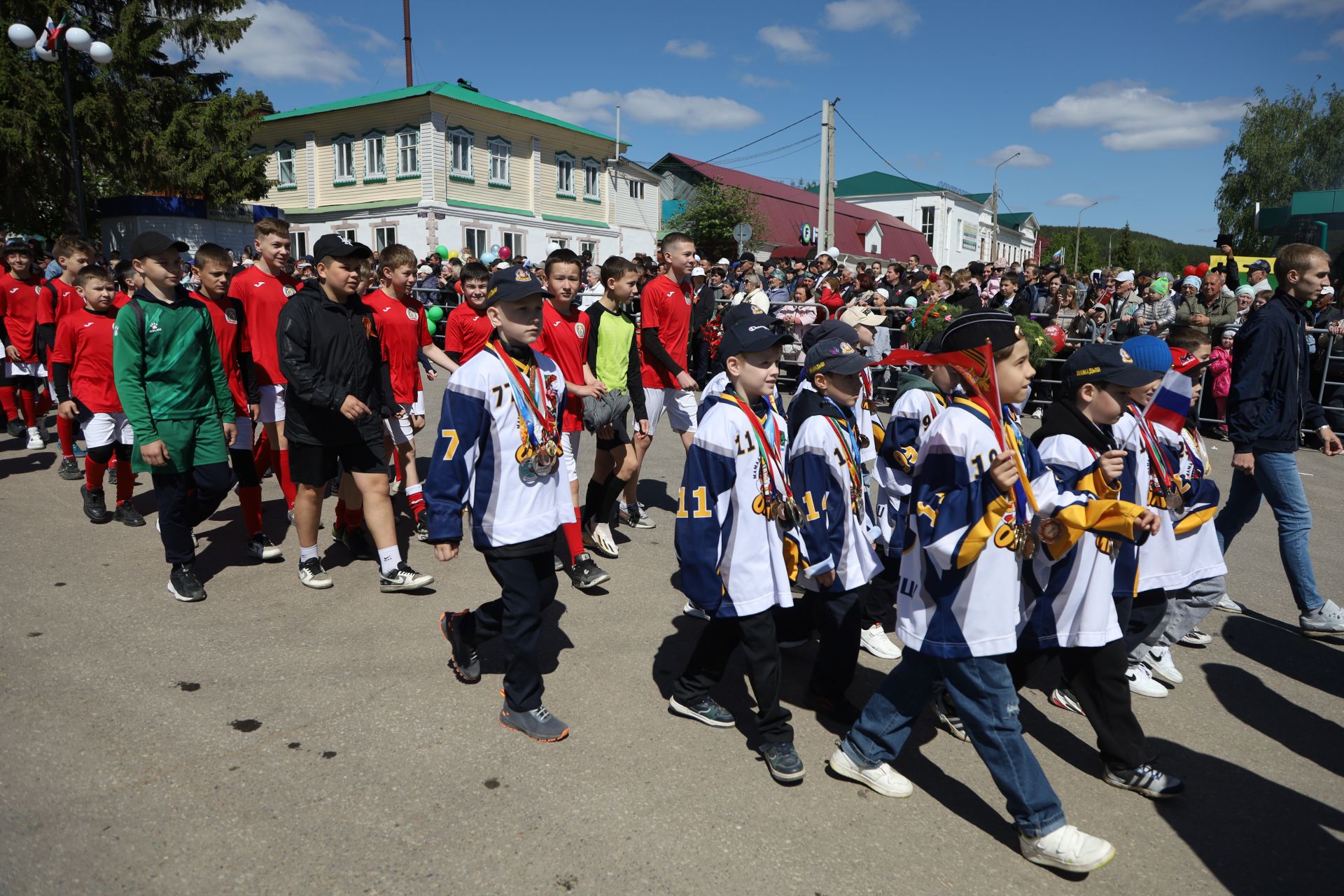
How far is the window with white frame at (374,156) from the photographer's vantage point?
32.5 metres

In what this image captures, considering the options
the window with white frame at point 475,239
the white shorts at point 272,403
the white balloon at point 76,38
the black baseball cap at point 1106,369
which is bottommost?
the white shorts at point 272,403

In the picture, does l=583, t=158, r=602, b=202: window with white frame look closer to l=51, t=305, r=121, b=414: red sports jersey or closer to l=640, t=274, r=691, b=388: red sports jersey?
l=51, t=305, r=121, b=414: red sports jersey

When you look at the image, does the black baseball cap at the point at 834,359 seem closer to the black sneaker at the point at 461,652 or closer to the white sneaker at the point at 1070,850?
the white sneaker at the point at 1070,850

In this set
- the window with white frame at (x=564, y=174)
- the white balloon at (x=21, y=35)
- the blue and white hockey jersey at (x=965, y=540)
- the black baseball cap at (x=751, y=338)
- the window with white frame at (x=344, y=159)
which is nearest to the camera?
the blue and white hockey jersey at (x=965, y=540)

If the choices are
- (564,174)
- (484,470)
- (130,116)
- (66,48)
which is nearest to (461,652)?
(484,470)

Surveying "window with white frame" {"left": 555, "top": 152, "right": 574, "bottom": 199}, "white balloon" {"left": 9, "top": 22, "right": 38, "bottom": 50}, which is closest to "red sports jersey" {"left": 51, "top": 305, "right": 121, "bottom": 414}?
"white balloon" {"left": 9, "top": 22, "right": 38, "bottom": 50}

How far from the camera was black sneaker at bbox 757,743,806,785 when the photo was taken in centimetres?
336

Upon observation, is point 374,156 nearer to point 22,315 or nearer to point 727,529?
point 22,315

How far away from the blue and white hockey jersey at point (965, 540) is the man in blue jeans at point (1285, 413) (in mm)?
2820

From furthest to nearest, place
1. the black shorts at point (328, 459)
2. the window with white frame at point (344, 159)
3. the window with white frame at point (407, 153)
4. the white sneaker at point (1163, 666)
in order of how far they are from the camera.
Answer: the window with white frame at point (344, 159), the window with white frame at point (407, 153), the black shorts at point (328, 459), the white sneaker at point (1163, 666)

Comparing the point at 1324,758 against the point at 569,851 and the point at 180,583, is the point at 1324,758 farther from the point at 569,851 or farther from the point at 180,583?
the point at 180,583

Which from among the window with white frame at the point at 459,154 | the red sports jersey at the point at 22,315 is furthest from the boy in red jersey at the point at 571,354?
the window with white frame at the point at 459,154

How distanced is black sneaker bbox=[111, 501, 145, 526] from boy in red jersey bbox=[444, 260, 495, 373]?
2831mm

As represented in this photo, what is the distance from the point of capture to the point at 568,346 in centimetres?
606
